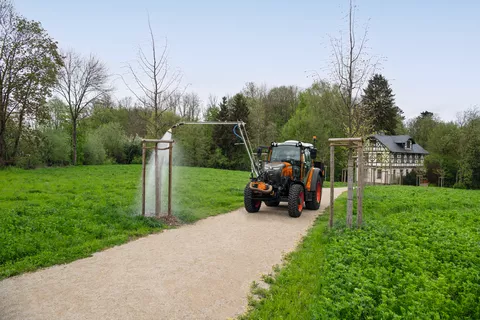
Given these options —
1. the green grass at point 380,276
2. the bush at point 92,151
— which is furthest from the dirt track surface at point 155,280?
the bush at point 92,151


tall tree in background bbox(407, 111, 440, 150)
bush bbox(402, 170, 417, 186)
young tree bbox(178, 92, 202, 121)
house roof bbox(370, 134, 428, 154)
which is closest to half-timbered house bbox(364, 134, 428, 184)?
house roof bbox(370, 134, 428, 154)

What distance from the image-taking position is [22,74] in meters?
24.4

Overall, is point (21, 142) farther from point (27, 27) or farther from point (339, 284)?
point (339, 284)

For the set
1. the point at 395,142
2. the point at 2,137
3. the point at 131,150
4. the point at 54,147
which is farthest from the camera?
the point at 395,142

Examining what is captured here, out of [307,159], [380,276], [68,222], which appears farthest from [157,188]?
[380,276]

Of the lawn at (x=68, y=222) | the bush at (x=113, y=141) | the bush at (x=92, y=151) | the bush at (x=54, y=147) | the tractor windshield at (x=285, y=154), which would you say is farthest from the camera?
the bush at (x=113, y=141)

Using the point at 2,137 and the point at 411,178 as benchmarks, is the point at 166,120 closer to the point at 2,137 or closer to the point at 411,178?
the point at 2,137

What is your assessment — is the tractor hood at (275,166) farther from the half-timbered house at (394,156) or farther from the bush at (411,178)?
the bush at (411,178)

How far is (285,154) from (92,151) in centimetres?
2886

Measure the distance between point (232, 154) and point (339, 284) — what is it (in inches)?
1442

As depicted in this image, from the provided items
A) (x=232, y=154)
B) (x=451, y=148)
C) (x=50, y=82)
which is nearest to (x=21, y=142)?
(x=50, y=82)

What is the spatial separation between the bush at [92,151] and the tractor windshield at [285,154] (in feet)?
93.4

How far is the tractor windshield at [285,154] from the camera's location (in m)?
11.0

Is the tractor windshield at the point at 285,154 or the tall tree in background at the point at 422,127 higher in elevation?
the tall tree in background at the point at 422,127
